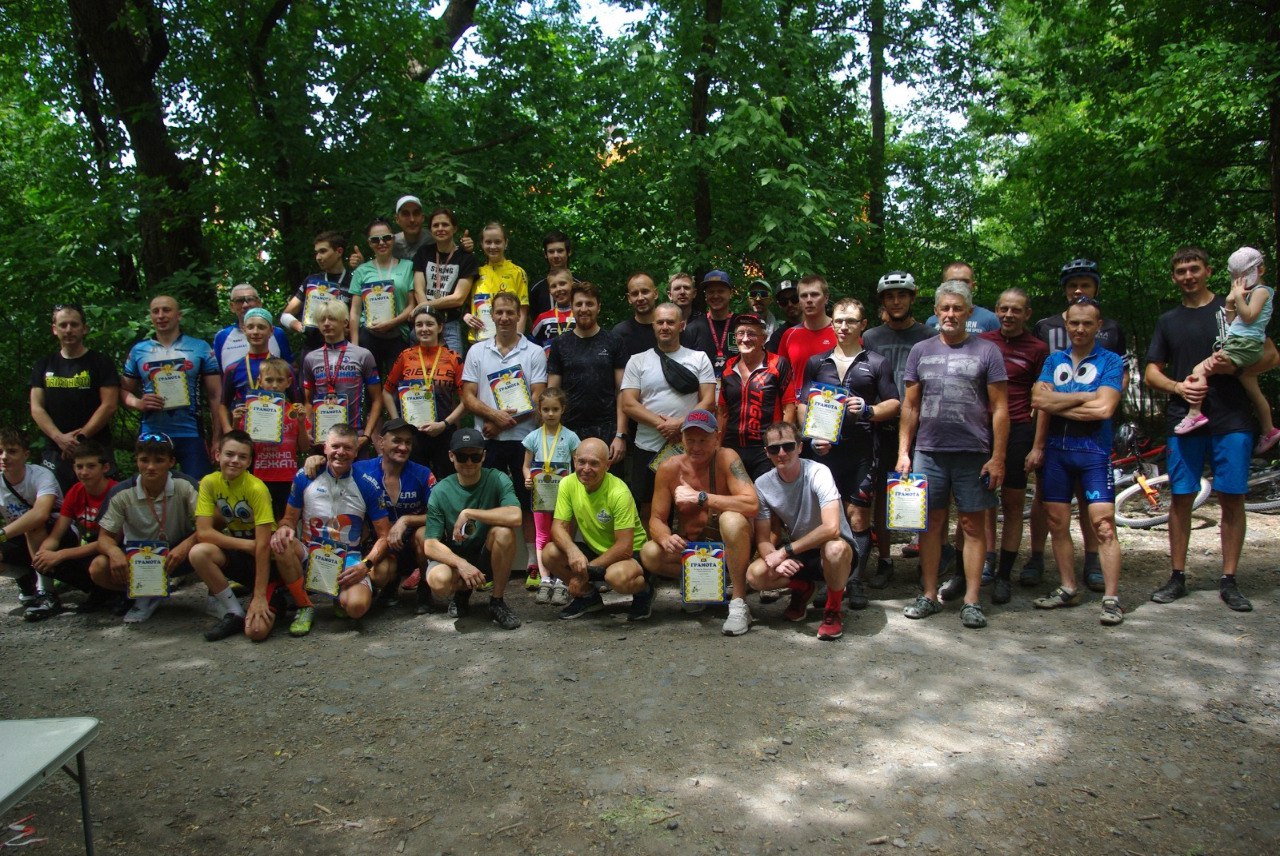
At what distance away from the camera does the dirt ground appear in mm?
3123

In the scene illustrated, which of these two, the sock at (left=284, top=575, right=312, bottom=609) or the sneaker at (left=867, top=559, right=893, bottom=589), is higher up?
the sock at (left=284, top=575, right=312, bottom=609)

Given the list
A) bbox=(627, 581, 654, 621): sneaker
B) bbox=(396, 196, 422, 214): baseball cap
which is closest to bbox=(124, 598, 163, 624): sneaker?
bbox=(627, 581, 654, 621): sneaker

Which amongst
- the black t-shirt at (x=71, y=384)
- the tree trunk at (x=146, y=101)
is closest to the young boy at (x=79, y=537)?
the black t-shirt at (x=71, y=384)

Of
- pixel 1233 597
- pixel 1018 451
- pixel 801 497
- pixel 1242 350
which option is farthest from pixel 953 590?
pixel 1242 350

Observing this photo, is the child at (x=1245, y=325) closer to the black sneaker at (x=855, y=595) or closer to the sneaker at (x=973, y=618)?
the sneaker at (x=973, y=618)

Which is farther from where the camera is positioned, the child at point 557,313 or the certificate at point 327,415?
the child at point 557,313

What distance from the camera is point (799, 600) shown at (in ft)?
17.3

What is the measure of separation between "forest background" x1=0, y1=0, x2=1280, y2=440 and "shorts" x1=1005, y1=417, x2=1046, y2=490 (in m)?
2.16

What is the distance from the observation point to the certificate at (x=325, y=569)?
5.39 meters

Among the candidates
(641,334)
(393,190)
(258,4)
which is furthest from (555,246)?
(258,4)

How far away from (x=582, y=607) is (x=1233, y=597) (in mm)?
3767

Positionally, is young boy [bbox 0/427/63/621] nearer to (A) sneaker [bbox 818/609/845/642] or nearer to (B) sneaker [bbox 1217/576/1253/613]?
(A) sneaker [bbox 818/609/845/642]

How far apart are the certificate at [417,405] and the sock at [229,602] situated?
150 cm

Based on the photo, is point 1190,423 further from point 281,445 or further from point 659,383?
point 281,445
